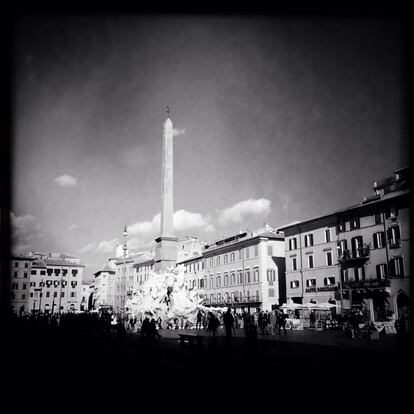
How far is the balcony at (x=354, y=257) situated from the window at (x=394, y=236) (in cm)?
193

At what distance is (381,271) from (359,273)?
1.92 m

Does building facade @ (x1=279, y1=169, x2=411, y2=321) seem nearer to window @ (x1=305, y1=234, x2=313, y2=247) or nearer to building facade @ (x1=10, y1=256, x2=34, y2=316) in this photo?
window @ (x1=305, y1=234, x2=313, y2=247)

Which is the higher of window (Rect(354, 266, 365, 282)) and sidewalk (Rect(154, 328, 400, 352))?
window (Rect(354, 266, 365, 282))

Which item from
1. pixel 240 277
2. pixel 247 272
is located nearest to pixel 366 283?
pixel 247 272

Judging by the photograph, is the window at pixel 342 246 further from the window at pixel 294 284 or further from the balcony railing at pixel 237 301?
the balcony railing at pixel 237 301

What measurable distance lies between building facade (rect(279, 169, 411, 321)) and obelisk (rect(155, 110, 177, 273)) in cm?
1191

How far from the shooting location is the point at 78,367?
35.4 feet

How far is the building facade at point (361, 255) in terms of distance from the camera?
1099 inches

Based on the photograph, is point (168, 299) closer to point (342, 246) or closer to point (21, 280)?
point (342, 246)

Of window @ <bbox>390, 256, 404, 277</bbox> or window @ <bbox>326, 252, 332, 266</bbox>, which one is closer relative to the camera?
window @ <bbox>390, 256, 404, 277</bbox>

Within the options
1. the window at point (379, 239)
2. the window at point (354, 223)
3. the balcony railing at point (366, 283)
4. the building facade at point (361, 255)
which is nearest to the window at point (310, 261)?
the building facade at point (361, 255)

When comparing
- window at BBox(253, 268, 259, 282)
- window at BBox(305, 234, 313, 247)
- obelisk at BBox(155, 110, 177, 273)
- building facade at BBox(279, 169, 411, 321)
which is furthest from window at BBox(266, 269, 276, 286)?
obelisk at BBox(155, 110, 177, 273)

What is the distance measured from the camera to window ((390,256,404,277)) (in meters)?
27.7

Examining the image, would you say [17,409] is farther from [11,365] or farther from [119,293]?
[119,293]
